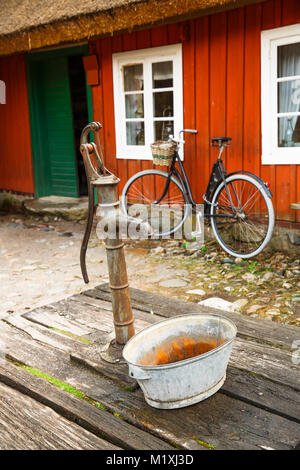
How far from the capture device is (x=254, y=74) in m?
4.98

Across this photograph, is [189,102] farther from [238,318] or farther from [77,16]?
[238,318]

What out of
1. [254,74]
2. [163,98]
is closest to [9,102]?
[163,98]

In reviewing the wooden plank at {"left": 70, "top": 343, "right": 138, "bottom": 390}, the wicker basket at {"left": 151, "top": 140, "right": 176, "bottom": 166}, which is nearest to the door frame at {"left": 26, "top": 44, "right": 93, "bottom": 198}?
the wicker basket at {"left": 151, "top": 140, "right": 176, "bottom": 166}

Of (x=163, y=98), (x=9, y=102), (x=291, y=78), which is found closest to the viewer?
(x=291, y=78)

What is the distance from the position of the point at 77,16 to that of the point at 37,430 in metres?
5.32

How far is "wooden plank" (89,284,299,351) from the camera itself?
2.04m

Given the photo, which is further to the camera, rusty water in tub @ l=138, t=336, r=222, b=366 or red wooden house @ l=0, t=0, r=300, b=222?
red wooden house @ l=0, t=0, r=300, b=222

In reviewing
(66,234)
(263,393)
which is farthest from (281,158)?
(263,393)

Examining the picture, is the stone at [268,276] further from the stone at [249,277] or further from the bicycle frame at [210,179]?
the bicycle frame at [210,179]

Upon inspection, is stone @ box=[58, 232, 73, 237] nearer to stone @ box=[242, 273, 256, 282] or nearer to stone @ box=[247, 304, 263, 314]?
stone @ box=[242, 273, 256, 282]

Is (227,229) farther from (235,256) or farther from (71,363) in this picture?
(71,363)

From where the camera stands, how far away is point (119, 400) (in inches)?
64.1

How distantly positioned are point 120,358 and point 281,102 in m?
3.89

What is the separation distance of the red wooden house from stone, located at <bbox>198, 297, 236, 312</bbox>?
62.0 inches
